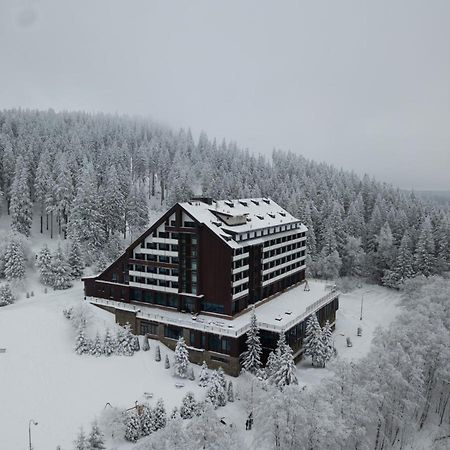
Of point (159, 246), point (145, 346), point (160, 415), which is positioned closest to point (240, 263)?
point (159, 246)

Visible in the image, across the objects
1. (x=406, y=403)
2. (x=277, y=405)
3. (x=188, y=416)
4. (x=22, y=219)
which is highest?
(x=22, y=219)

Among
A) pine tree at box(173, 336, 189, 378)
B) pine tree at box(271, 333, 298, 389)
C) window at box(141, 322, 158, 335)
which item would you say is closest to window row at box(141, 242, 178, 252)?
window at box(141, 322, 158, 335)

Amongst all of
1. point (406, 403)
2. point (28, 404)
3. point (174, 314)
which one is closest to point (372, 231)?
point (174, 314)

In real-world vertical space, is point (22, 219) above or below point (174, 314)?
above

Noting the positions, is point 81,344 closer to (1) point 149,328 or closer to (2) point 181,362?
(1) point 149,328

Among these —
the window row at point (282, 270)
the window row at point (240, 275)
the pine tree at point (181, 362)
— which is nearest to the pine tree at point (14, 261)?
the pine tree at point (181, 362)

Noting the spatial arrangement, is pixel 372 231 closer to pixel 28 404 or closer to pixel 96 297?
pixel 96 297
